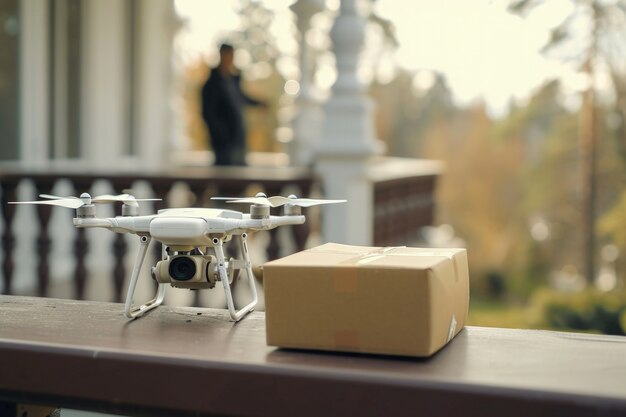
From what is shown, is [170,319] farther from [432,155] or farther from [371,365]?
[432,155]

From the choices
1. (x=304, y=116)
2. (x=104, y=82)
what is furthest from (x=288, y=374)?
(x=304, y=116)

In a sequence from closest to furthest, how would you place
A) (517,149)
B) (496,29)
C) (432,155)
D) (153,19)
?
Result: (153,19), (496,29), (517,149), (432,155)

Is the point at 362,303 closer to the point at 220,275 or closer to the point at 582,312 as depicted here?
the point at 220,275

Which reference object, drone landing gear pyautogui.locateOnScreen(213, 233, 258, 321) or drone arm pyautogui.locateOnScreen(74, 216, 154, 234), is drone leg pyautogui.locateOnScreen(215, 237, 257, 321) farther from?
drone arm pyautogui.locateOnScreen(74, 216, 154, 234)

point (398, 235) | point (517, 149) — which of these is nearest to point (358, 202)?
point (398, 235)

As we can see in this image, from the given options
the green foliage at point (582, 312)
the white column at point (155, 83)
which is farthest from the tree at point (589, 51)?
the white column at point (155, 83)
